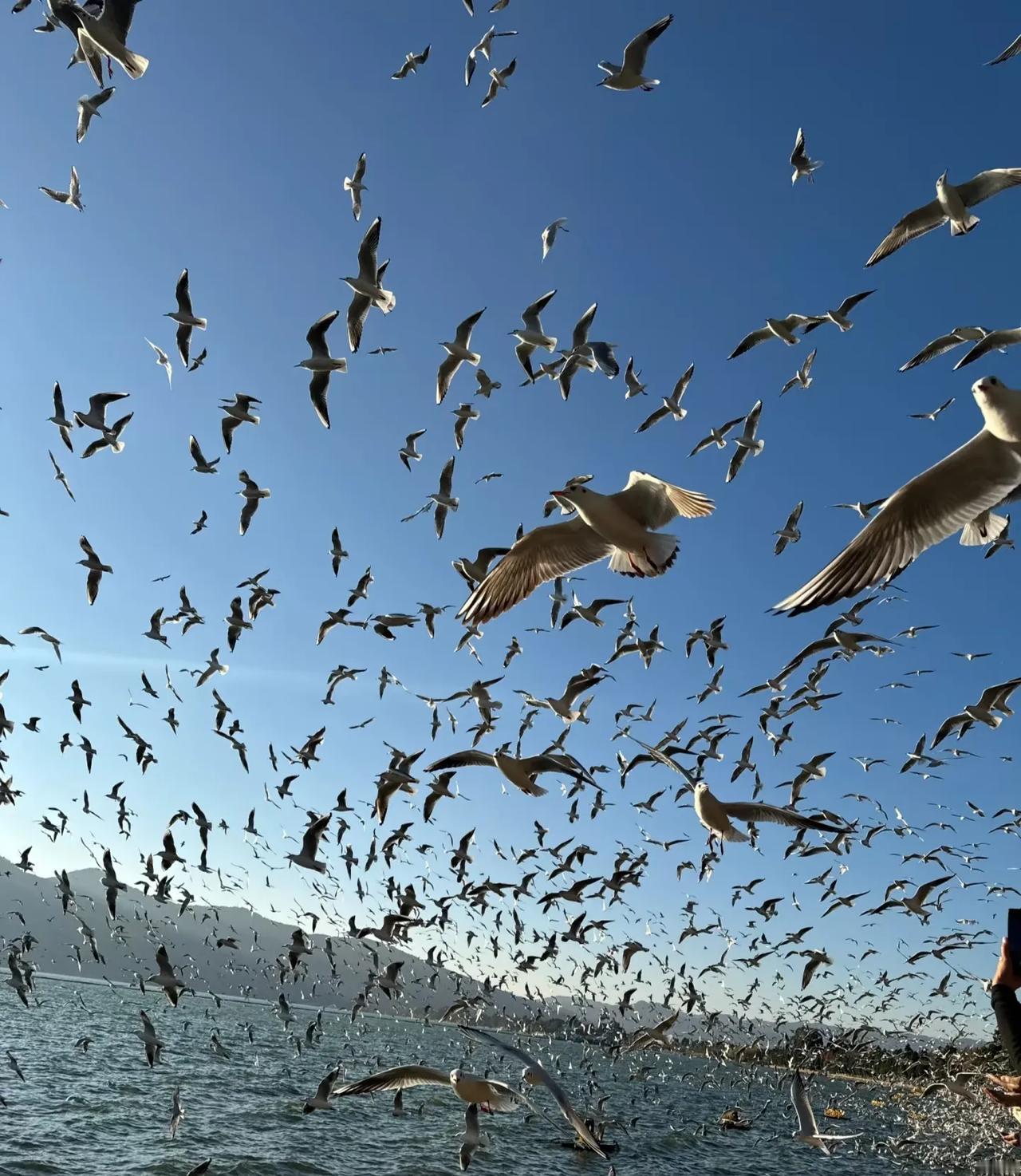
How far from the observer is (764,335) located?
14281 mm

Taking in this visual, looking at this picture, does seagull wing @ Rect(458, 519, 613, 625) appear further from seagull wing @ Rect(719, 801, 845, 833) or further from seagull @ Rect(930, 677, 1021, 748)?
seagull @ Rect(930, 677, 1021, 748)

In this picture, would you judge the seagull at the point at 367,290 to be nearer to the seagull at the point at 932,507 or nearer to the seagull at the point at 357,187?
the seagull at the point at 357,187

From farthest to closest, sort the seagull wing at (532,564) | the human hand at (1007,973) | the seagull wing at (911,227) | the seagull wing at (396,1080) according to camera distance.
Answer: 1. the seagull wing at (532,564)
2. the seagull wing at (911,227)
3. the seagull wing at (396,1080)
4. the human hand at (1007,973)

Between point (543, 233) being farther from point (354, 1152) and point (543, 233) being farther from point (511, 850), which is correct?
point (354, 1152)

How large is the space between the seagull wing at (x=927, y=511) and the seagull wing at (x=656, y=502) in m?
3.80

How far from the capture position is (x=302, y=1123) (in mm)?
25844

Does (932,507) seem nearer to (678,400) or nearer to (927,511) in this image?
(927,511)

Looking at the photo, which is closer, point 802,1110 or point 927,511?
point 927,511

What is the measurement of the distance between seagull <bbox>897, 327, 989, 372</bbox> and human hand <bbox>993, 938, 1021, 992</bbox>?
782 centimetres

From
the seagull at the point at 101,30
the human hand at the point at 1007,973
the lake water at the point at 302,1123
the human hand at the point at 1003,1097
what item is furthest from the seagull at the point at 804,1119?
the seagull at the point at 101,30

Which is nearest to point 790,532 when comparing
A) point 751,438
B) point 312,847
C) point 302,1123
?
point 751,438

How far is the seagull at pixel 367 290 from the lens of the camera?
40.5 feet

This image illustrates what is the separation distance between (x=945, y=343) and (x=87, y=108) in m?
12.1

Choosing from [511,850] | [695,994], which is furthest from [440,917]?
[695,994]
